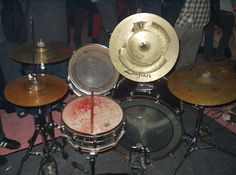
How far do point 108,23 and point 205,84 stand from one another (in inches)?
89.2

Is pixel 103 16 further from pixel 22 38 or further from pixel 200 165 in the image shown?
pixel 200 165

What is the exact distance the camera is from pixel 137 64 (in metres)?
2.79

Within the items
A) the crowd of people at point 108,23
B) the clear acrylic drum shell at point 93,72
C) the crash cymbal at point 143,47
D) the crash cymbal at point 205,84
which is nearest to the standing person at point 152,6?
Answer: the crowd of people at point 108,23

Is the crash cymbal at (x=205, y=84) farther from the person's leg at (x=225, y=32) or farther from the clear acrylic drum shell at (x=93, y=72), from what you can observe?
the person's leg at (x=225, y=32)

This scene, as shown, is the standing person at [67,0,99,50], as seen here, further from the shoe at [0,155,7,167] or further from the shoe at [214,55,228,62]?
the shoe at [214,55,228,62]

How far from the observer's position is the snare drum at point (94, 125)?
2.38 m

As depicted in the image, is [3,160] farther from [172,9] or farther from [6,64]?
[172,9]

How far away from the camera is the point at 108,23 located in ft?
15.0

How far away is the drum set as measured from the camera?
253 centimetres

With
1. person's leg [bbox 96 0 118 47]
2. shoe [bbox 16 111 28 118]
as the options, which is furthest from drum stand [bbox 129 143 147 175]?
person's leg [bbox 96 0 118 47]

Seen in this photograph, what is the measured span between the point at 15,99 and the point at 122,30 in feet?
3.94

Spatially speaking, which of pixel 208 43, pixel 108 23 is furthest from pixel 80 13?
pixel 208 43

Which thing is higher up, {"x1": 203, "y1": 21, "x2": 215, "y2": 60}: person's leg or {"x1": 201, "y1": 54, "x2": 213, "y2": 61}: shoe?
{"x1": 203, "y1": 21, "x2": 215, "y2": 60}: person's leg

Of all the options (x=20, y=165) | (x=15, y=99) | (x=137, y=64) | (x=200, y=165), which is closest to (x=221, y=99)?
(x=137, y=64)
